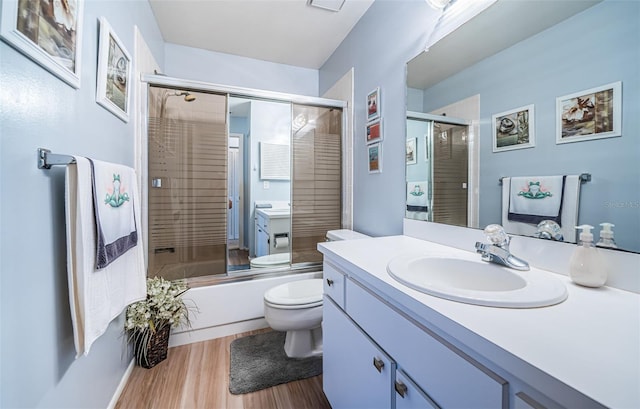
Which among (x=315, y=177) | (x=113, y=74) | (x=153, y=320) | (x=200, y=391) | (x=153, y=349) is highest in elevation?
(x=113, y=74)

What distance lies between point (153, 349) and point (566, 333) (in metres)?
2.02

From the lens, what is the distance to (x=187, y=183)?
202 cm

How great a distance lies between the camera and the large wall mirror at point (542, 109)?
0.70 m

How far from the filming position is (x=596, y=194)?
2.47 ft

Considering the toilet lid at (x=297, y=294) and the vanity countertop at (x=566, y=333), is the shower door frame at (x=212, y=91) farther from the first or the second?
the vanity countertop at (x=566, y=333)

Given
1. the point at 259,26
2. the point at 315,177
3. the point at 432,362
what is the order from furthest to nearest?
the point at 315,177 → the point at 259,26 → the point at 432,362

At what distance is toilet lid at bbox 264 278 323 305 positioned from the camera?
1595 millimetres

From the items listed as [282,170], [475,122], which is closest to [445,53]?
[475,122]

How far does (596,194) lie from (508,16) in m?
0.77

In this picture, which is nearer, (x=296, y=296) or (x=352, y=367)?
(x=352, y=367)

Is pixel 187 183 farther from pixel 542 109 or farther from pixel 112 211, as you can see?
pixel 542 109

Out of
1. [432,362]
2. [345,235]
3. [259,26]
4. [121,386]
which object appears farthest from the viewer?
[259,26]

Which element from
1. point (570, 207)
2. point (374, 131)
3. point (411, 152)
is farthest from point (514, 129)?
point (374, 131)

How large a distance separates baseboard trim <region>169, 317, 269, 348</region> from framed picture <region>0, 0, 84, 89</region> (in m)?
1.69
